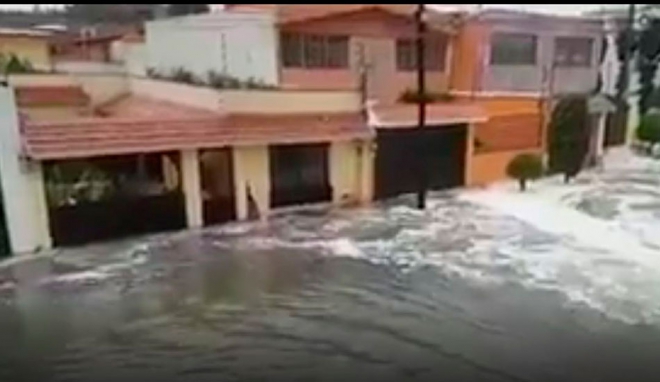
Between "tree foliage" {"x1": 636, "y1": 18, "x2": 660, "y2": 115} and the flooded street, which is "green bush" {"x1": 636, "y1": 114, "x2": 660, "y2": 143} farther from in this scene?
the flooded street

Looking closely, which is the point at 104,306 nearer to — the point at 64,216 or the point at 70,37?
the point at 64,216

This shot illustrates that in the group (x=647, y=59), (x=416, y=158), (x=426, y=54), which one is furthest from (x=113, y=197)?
(x=647, y=59)

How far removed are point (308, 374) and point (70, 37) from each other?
20.0 meters

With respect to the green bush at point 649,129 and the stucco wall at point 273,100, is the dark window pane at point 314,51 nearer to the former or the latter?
the stucco wall at point 273,100

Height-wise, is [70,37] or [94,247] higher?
[70,37]

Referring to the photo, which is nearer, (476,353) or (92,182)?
(476,353)

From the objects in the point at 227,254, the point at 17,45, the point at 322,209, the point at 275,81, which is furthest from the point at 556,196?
the point at 17,45

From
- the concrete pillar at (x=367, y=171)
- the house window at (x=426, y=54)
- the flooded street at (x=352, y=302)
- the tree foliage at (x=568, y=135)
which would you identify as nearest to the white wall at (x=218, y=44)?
the concrete pillar at (x=367, y=171)

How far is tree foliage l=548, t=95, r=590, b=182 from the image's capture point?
17.0 meters

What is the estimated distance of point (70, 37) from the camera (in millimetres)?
22984

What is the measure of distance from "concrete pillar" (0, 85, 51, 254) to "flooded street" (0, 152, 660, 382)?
45 centimetres

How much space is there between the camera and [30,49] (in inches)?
772

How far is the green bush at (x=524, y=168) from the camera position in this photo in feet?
50.1

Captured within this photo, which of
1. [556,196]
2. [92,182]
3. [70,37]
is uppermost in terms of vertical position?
[70,37]
